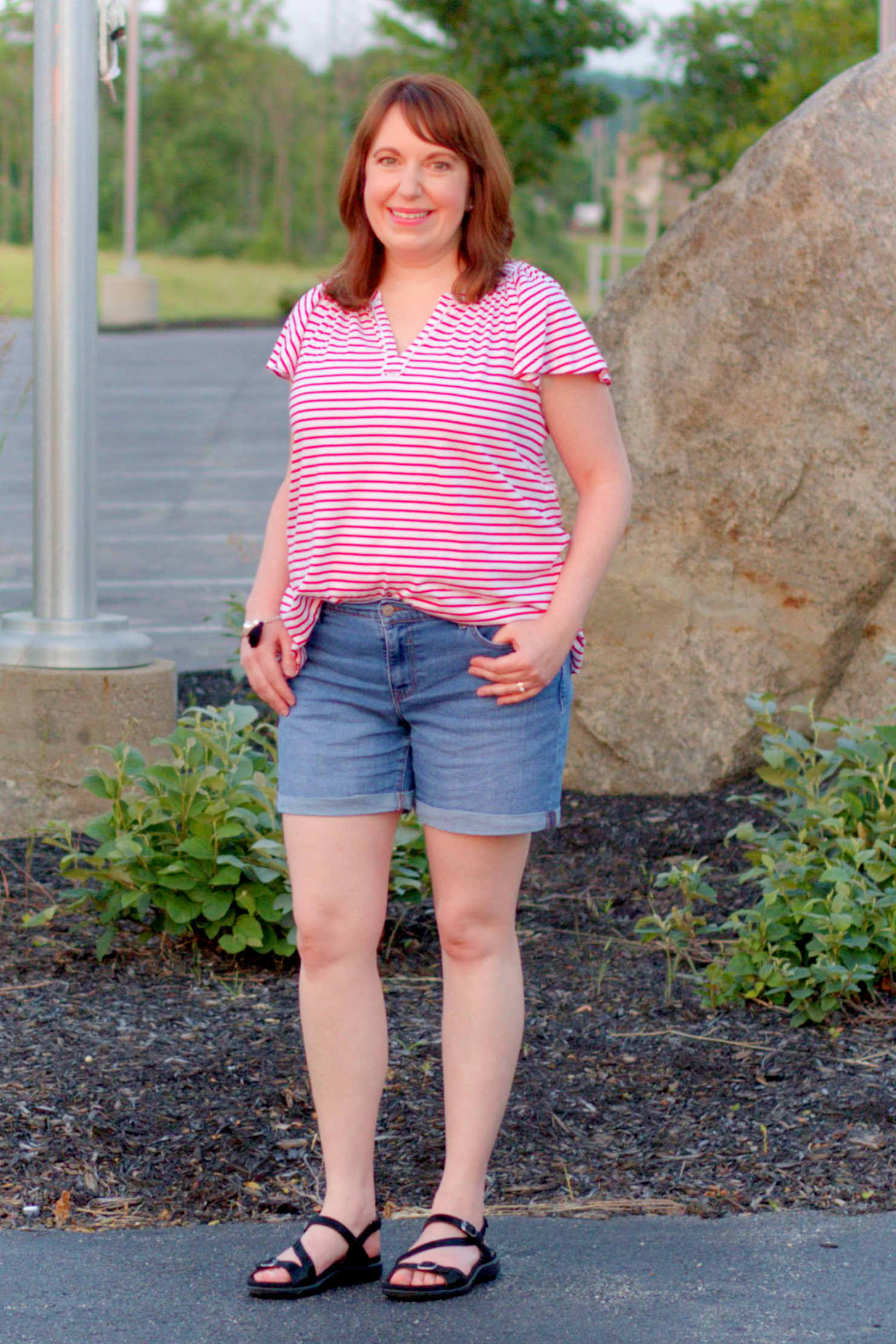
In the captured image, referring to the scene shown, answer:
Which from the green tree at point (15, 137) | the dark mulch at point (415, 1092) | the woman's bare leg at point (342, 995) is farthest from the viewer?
the green tree at point (15, 137)

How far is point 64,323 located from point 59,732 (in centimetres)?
120

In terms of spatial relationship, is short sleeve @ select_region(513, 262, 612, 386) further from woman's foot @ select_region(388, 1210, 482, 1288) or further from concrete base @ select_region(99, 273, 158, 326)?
concrete base @ select_region(99, 273, 158, 326)

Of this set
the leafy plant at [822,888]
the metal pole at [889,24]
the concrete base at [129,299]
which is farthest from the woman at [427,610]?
the concrete base at [129,299]

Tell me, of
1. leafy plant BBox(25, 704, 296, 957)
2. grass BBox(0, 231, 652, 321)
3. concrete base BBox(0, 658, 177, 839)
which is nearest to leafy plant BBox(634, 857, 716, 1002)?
leafy plant BBox(25, 704, 296, 957)

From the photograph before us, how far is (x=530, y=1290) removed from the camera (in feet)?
8.55

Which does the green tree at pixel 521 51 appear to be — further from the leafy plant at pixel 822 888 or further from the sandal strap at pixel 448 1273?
the sandal strap at pixel 448 1273

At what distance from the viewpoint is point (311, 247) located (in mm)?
53938

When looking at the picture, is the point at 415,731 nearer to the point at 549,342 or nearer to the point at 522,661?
the point at 522,661

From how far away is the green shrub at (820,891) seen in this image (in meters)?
3.52

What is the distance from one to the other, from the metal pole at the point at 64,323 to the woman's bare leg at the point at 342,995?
241cm

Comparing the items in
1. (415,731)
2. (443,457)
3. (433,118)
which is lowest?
(415,731)

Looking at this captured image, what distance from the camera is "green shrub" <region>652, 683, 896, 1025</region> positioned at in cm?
352

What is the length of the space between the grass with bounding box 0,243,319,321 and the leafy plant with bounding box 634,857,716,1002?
30440 millimetres

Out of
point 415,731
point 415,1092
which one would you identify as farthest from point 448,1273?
point 415,731
